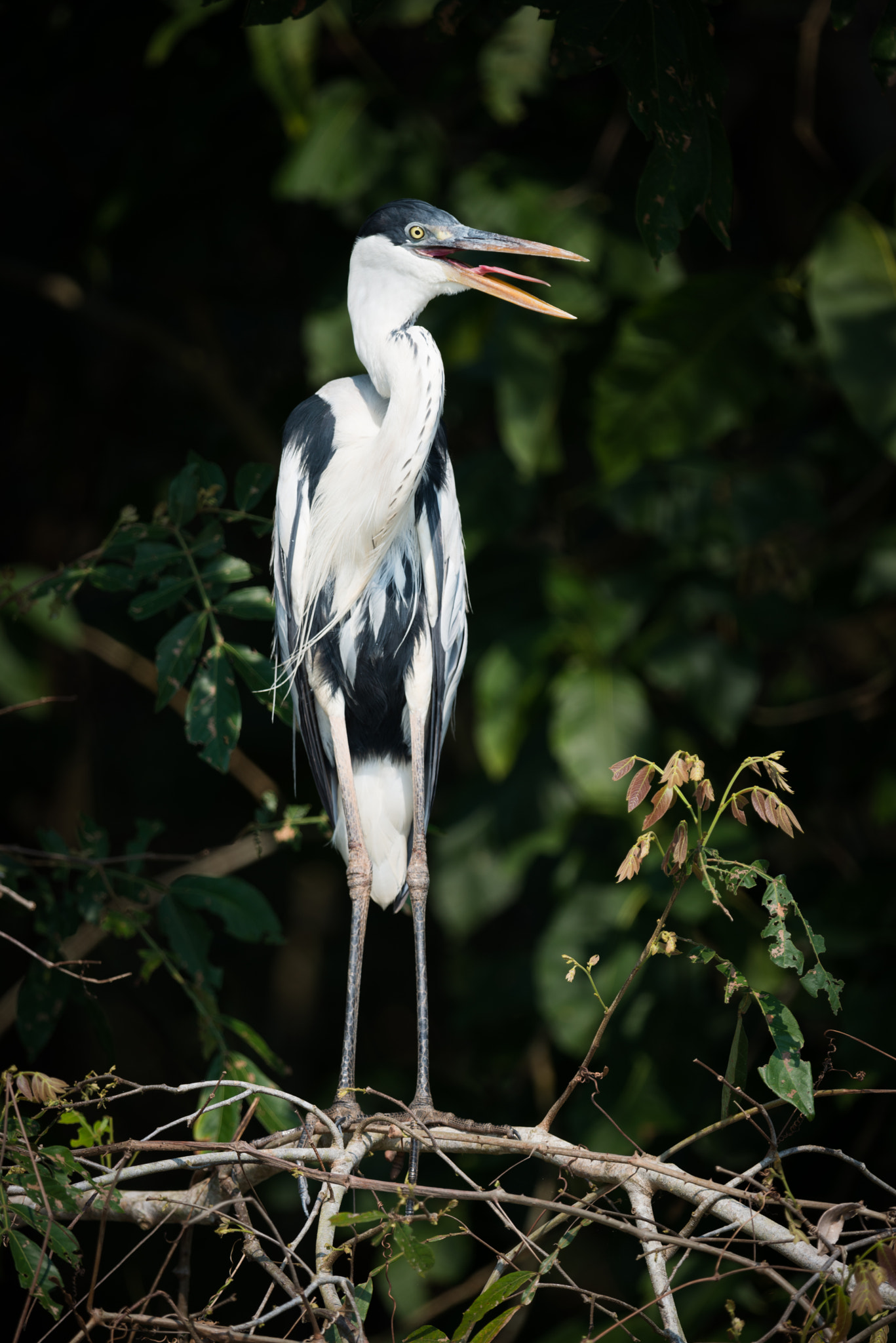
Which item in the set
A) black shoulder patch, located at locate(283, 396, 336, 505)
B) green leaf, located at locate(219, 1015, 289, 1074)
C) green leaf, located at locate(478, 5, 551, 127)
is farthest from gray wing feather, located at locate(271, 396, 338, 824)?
green leaf, located at locate(478, 5, 551, 127)

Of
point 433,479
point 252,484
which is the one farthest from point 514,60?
point 252,484

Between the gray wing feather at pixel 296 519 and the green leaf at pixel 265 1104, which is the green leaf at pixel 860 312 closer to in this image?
the gray wing feather at pixel 296 519

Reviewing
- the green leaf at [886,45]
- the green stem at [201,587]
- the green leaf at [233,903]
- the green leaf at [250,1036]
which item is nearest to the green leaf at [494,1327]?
the green leaf at [250,1036]

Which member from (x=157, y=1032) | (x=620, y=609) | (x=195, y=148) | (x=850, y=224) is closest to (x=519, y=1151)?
(x=620, y=609)

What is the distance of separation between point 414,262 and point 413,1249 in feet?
4.81

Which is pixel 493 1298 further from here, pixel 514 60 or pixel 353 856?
pixel 514 60

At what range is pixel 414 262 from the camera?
6.67ft

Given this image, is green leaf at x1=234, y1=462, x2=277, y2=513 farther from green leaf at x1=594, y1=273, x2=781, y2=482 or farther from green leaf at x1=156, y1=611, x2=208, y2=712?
green leaf at x1=594, y1=273, x2=781, y2=482

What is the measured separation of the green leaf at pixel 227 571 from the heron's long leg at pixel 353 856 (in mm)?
360

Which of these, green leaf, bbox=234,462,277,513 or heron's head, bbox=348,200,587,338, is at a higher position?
heron's head, bbox=348,200,587,338

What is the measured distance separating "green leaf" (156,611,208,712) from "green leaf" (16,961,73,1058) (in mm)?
504

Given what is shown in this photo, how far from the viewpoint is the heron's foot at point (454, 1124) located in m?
1.58

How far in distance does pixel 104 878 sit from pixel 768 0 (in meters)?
2.64

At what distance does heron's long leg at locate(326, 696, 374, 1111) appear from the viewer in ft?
6.80
